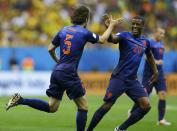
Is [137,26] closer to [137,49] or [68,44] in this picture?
[137,49]

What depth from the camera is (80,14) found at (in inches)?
406

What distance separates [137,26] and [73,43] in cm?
171

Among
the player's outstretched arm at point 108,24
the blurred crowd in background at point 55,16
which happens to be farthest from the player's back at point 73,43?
the blurred crowd in background at point 55,16

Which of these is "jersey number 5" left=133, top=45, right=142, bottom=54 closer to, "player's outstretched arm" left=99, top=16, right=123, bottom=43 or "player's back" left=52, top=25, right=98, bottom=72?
"player's outstretched arm" left=99, top=16, right=123, bottom=43

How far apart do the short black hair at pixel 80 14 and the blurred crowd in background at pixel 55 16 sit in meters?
17.3

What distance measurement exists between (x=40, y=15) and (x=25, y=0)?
1.03 metres

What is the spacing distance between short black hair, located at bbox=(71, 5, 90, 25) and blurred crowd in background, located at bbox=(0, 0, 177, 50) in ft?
56.7

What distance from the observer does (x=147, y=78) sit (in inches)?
596

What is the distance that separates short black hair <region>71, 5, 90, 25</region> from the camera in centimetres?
1028

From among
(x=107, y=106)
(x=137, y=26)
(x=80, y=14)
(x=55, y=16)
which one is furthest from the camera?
(x=55, y=16)

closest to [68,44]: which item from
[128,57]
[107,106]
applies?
[128,57]

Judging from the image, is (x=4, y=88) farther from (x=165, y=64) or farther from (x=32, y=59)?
(x=165, y=64)

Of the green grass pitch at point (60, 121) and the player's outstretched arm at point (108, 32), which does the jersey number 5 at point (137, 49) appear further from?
the green grass pitch at point (60, 121)

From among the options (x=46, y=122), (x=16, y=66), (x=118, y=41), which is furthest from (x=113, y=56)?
(x=118, y=41)
